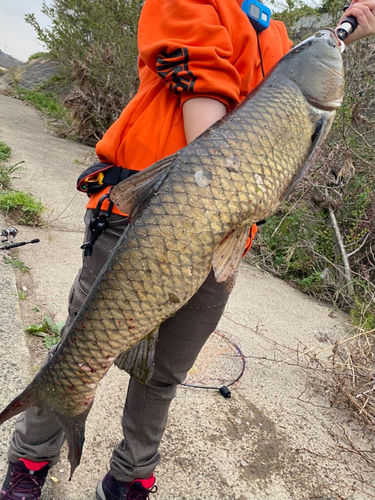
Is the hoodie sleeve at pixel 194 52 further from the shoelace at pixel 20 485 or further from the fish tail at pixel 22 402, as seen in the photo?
the shoelace at pixel 20 485

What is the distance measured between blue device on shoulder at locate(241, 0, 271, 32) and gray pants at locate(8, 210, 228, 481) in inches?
33.9

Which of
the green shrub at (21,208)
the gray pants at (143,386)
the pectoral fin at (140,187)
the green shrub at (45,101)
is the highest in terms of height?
the pectoral fin at (140,187)

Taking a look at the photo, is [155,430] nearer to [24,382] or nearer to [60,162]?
[24,382]

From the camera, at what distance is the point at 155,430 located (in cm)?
181

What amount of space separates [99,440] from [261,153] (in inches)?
68.8

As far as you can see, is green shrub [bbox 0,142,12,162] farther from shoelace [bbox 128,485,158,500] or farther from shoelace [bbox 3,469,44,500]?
A: shoelace [bbox 128,485,158,500]

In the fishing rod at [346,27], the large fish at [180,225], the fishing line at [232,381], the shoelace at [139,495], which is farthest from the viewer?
the fishing line at [232,381]

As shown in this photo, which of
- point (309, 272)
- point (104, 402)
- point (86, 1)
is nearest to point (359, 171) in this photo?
point (309, 272)

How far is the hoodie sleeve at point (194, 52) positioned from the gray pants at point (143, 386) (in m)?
0.55

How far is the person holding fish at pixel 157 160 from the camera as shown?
138cm

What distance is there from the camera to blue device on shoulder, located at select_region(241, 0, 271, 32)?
1491 millimetres

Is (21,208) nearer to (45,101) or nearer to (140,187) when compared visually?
(140,187)

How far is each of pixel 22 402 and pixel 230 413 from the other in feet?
5.35

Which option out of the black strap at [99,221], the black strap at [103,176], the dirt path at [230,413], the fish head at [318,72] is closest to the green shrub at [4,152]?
the dirt path at [230,413]
